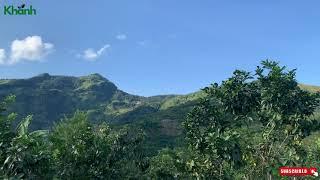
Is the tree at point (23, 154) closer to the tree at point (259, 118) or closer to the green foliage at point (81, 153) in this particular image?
the green foliage at point (81, 153)

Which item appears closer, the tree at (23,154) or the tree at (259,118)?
the tree at (23,154)

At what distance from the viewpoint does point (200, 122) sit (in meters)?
60.7

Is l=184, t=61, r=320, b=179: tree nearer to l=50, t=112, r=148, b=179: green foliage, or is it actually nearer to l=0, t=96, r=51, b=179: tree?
l=50, t=112, r=148, b=179: green foliage

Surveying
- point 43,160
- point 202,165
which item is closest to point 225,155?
point 202,165

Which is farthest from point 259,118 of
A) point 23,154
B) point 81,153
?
point 23,154

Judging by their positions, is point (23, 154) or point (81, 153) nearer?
point (23, 154)

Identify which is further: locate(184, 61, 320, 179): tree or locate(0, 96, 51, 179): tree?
locate(184, 61, 320, 179): tree

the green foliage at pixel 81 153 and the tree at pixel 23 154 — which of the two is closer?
the tree at pixel 23 154

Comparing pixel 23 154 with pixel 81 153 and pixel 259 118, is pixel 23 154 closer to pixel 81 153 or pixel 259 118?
pixel 81 153

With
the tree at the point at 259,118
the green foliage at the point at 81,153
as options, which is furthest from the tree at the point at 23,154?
the tree at the point at 259,118

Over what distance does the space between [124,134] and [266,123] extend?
42.6m

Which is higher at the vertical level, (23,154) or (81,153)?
(23,154)

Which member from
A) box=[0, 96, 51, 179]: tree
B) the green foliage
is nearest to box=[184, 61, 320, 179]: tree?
the green foliage

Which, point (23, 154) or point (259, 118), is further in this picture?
point (259, 118)
